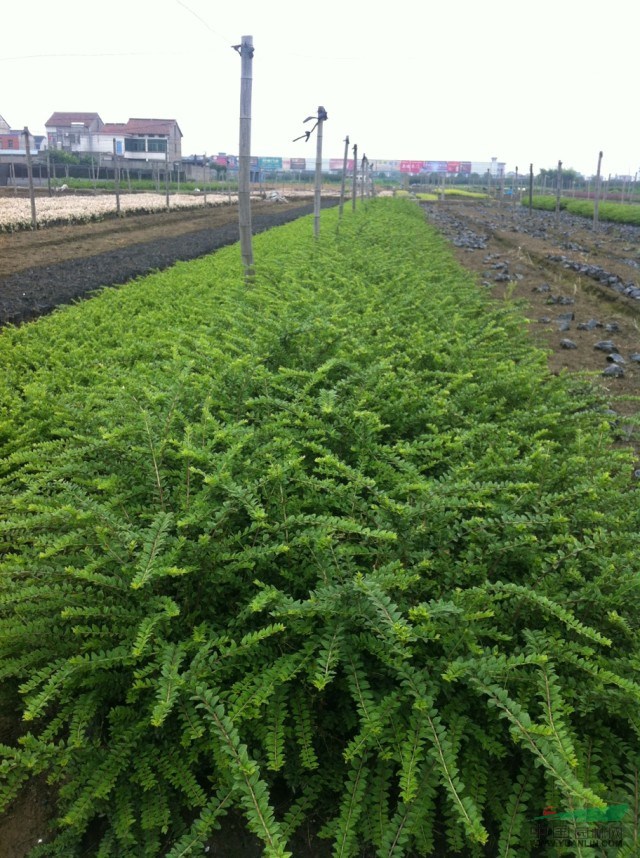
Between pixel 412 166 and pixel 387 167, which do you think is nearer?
pixel 412 166

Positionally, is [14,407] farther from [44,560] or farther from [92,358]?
[44,560]

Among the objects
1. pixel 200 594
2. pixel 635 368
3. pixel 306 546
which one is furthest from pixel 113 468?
pixel 635 368

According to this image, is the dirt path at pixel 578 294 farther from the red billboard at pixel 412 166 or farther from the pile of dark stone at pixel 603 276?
the red billboard at pixel 412 166

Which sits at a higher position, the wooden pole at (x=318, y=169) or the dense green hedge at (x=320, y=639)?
the wooden pole at (x=318, y=169)

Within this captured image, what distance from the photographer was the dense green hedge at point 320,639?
182cm

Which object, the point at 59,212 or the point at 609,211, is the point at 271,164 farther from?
the point at 59,212

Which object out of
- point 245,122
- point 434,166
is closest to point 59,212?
point 245,122

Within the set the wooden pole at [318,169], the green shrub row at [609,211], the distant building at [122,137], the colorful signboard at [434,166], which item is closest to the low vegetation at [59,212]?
the wooden pole at [318,169]

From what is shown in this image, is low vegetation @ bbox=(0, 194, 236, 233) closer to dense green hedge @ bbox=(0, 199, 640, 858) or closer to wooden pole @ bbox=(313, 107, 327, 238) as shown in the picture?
wooden pole @ bbox=(313, 107, 327, 238)

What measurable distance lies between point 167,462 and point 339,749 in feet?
4.75

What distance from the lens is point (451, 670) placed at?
6.01ft

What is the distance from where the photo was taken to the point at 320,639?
203cm

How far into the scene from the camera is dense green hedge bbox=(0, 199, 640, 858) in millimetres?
1819

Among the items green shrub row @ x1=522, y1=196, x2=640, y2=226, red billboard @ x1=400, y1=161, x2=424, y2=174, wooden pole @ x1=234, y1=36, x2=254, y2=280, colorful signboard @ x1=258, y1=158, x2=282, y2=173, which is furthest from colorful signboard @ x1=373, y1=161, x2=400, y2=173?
wooden pole @ x1=234, y1=36, x2=254, y2=280
